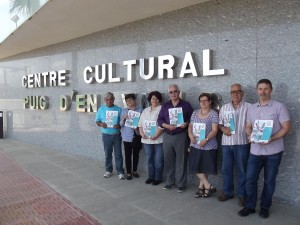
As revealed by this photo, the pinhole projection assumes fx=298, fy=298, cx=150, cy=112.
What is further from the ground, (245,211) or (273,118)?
(273,118)

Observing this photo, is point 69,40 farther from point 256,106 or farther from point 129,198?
point 256,106

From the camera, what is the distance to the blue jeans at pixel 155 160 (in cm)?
547

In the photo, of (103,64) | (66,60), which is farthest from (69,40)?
(103,64)

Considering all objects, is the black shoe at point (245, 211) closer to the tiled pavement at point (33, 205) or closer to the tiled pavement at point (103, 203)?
the tiled pavement at point (103, 203)

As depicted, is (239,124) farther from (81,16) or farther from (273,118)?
(81,16)

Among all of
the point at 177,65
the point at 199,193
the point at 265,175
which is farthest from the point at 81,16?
the point at 265,175

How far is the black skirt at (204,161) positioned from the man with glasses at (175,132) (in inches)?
10.2

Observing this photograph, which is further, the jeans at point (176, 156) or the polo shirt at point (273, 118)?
the jeans at point (176, 156)

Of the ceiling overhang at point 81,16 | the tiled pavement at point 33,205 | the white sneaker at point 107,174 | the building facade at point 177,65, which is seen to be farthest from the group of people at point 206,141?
the ceiling overhang at point 81,16

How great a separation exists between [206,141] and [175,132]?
595mm

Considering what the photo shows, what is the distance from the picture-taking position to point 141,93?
6.55 metres

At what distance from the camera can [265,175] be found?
3.97 meters

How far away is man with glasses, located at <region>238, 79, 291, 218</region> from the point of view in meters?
3.87

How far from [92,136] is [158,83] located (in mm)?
2803
